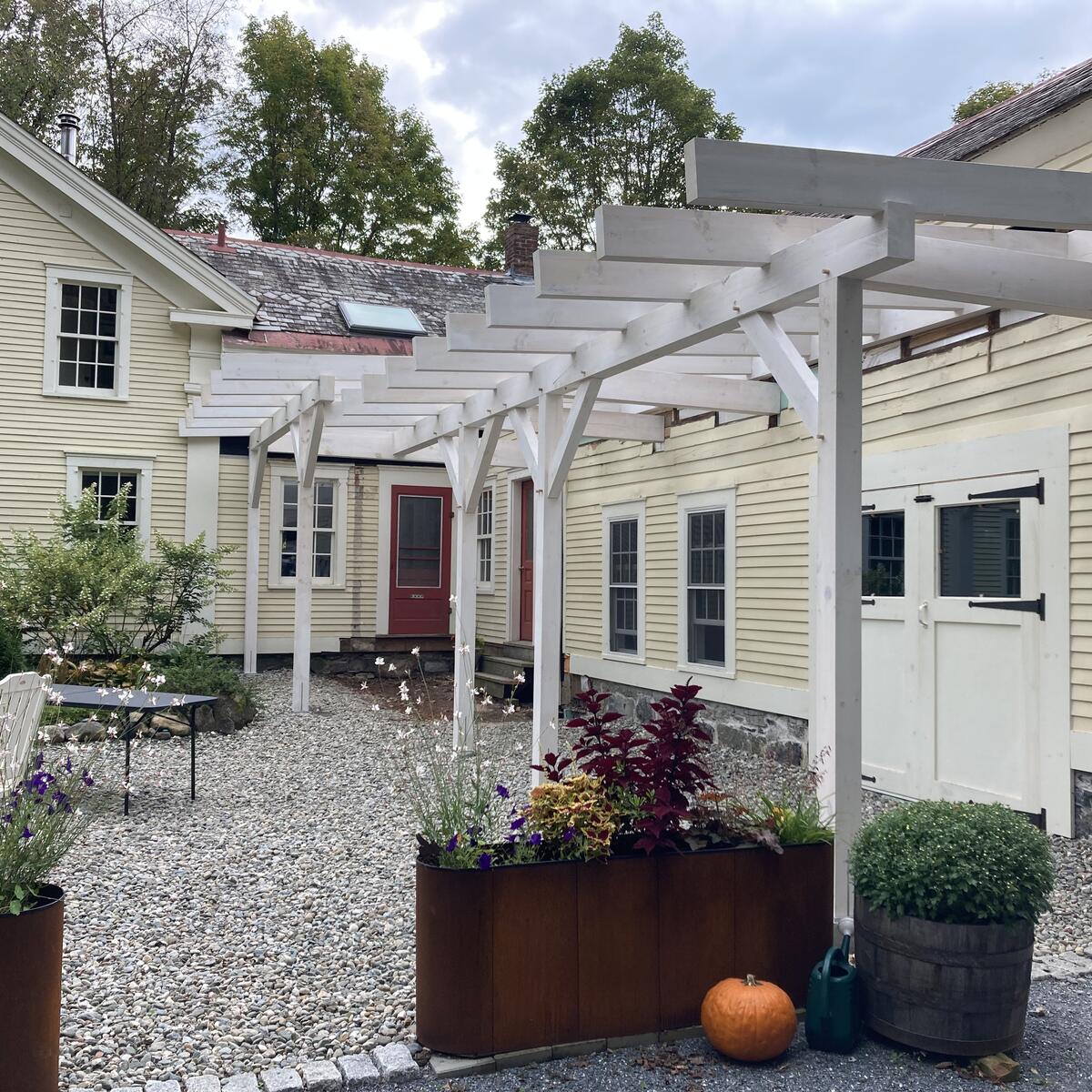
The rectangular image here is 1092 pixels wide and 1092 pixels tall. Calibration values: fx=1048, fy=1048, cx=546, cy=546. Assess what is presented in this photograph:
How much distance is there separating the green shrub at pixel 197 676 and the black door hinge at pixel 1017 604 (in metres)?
6.50

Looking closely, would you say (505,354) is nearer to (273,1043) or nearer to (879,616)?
(879,616)

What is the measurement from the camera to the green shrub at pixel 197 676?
31.6ft

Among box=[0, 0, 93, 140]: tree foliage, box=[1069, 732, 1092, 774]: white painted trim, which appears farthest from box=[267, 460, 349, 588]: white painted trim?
Answer: box=[0, 0, 93, 140]: tree foliage

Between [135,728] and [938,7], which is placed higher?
[938,7]

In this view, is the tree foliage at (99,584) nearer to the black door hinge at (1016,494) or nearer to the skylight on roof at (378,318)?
the skylight on roof at (378,318)

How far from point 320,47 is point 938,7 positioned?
14.8 meters

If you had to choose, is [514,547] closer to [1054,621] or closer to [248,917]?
[1054,621]

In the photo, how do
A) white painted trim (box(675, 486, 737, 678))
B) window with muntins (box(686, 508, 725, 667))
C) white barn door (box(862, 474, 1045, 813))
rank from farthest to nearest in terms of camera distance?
window with muntins (box(686, 508, 725, 667)) < white painted trim (box(675, 486, 737, 678)) < white barn door (box(862, 474, 1045, 813))

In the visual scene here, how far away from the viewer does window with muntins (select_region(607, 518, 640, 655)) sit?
34.2 feet

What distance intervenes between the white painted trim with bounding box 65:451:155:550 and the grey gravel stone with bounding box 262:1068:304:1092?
10562 mm

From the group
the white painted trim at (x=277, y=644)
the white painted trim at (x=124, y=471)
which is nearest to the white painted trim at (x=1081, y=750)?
the white painted trim at (x=277, y=644)

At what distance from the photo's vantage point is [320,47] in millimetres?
24125

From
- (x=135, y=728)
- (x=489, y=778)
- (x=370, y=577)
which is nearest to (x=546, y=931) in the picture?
(x=489, y=778)

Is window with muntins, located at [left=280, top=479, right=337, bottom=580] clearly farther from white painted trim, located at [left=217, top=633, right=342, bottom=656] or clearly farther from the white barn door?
the white barn door
